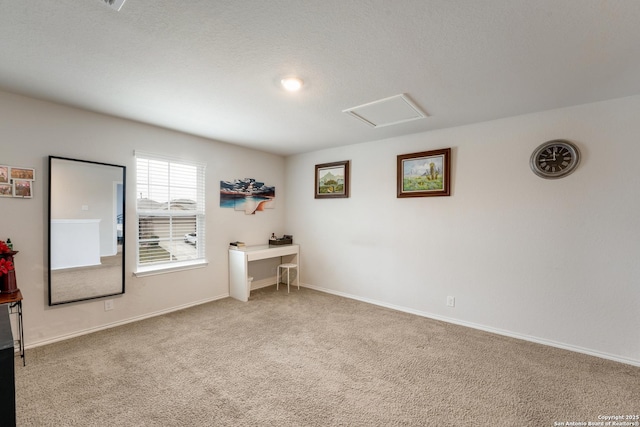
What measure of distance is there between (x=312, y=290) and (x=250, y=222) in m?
1.55

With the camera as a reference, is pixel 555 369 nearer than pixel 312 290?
Result: Yes

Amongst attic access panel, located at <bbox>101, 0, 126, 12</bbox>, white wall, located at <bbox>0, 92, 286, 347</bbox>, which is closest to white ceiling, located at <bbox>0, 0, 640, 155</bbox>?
attic access panel, located at <bbox>101, 0, 126, 12</bbox>

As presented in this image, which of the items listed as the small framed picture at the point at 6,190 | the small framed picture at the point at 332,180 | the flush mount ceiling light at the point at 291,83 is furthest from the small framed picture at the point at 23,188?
the small framed picture at the point at 332,180

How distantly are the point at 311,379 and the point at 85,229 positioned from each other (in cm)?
274

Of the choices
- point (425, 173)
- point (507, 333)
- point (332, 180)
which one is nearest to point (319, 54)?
point (425, 173)

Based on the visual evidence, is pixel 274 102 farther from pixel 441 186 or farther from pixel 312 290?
pixel 312 290

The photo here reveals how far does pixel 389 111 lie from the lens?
2906 millimetres

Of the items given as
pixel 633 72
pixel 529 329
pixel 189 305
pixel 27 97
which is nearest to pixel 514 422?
pixel 529 329

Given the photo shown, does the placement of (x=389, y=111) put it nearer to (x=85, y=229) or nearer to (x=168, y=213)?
(x=168, y=213)

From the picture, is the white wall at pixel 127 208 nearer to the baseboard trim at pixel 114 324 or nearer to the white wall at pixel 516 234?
the baseboard trim at pixel 114 324

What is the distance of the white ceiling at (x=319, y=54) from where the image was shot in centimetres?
150

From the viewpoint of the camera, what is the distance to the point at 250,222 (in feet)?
15.2

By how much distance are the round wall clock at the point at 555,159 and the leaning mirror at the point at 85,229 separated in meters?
4.51

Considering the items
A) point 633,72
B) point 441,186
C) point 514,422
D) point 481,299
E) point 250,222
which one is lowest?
point 514,422
